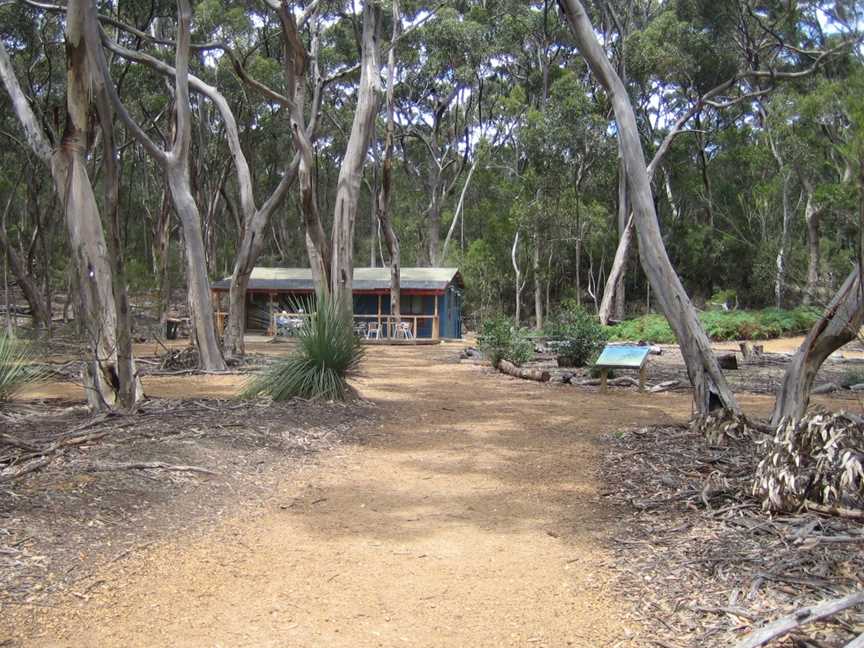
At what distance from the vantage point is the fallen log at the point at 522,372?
13.5 meters

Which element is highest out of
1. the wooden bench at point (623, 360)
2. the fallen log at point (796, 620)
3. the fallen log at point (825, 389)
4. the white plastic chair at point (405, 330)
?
the white plastic chair at point (405, 330)

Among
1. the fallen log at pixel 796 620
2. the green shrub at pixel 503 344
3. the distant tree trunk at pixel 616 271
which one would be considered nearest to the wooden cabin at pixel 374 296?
the distant tree trunk at pixel 616 271

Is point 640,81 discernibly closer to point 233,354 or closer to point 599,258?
point 599,258

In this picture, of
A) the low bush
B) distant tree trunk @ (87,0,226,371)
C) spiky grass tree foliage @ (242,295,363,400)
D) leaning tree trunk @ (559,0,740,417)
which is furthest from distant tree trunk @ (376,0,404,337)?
spiky grass tree foliage @ (242,295,363,400)

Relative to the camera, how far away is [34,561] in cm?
388

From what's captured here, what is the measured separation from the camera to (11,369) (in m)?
7.34

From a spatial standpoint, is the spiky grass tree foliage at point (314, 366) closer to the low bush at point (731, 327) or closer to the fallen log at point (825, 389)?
the fallen log at point (825, 389)

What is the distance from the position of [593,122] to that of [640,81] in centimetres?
335

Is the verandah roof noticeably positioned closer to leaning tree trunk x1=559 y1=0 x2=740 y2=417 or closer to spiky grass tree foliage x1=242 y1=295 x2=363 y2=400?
spiky grass tree foliage x1=242 y1=295 x2=363 y2=400

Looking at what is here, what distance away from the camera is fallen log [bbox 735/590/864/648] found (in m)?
2.85

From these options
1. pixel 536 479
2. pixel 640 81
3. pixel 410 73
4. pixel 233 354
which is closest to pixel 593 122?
pixel 640 81

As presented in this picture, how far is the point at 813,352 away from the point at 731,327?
2065cm

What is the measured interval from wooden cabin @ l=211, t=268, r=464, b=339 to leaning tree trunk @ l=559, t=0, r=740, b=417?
2012 cm

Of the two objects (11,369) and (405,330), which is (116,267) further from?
(405,330)
